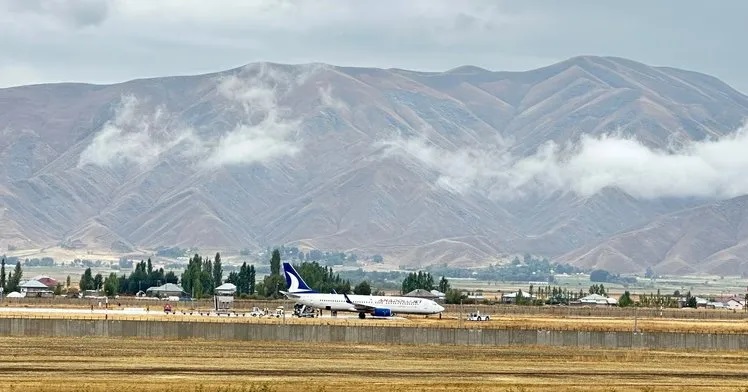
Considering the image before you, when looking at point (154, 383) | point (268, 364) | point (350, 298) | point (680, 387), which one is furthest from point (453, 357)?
point (350, 298)

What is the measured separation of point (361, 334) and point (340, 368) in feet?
94.2

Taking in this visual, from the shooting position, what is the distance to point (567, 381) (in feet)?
273

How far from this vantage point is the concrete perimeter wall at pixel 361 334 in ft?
380

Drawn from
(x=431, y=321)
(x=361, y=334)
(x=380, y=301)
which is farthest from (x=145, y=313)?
(x=361, y=334)

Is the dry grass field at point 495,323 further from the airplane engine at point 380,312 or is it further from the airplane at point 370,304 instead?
the airplane engine at point 380,312

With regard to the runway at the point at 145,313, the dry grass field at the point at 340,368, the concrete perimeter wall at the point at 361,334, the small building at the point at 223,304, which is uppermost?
the small building at the point at 223,304

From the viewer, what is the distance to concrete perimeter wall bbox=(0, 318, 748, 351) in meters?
116

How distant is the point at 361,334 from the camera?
117m

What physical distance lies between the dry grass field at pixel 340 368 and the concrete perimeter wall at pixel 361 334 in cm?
368

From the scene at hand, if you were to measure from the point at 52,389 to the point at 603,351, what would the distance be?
175 ft

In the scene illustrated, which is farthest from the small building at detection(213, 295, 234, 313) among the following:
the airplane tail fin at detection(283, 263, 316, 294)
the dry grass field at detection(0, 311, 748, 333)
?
the dry grass field at detection(0, 311, 748, 333)

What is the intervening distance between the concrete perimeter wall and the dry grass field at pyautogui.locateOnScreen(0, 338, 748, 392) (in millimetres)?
3683

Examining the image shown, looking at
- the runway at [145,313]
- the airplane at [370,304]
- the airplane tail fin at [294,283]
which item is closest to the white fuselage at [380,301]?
the airplane at [370,304]

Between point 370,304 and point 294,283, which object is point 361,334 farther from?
point 294,283
